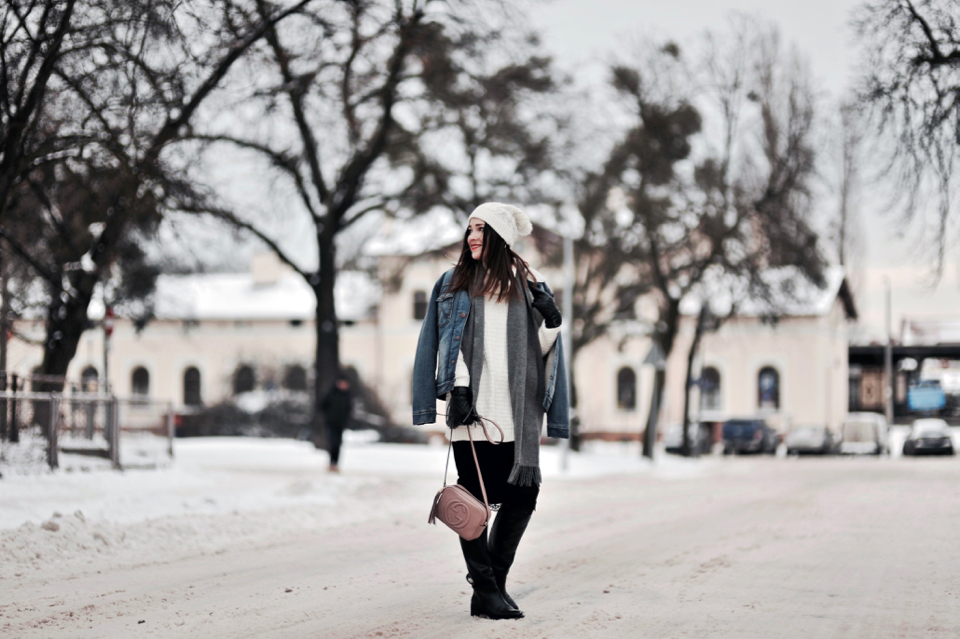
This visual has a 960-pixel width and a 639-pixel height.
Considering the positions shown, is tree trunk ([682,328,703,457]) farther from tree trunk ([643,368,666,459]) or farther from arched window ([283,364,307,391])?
arched window ([283,364,307,391])

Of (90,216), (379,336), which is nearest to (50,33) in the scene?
(90,216)

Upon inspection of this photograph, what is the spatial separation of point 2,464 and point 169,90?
526 cm

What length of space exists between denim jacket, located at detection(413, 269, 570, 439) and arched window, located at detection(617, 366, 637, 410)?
52.4m

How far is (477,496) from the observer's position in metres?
5.83

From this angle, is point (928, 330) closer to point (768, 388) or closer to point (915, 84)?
point (768, 388)

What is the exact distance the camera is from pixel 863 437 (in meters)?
44.1

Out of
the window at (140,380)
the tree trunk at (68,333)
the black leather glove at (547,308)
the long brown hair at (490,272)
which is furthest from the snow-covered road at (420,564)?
the window at (140,380)

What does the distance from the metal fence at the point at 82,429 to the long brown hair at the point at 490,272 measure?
A: 325 inches

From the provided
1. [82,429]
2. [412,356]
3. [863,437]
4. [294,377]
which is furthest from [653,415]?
[412,356]

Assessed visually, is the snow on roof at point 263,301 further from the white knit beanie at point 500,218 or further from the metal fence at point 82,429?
the white knit beanie at point 500,218

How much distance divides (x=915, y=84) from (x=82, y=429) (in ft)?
34.9

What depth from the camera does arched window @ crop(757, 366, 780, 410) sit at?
56188mm

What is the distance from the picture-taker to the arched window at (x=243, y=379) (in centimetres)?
4693

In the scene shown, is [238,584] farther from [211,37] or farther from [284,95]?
[284,95]
